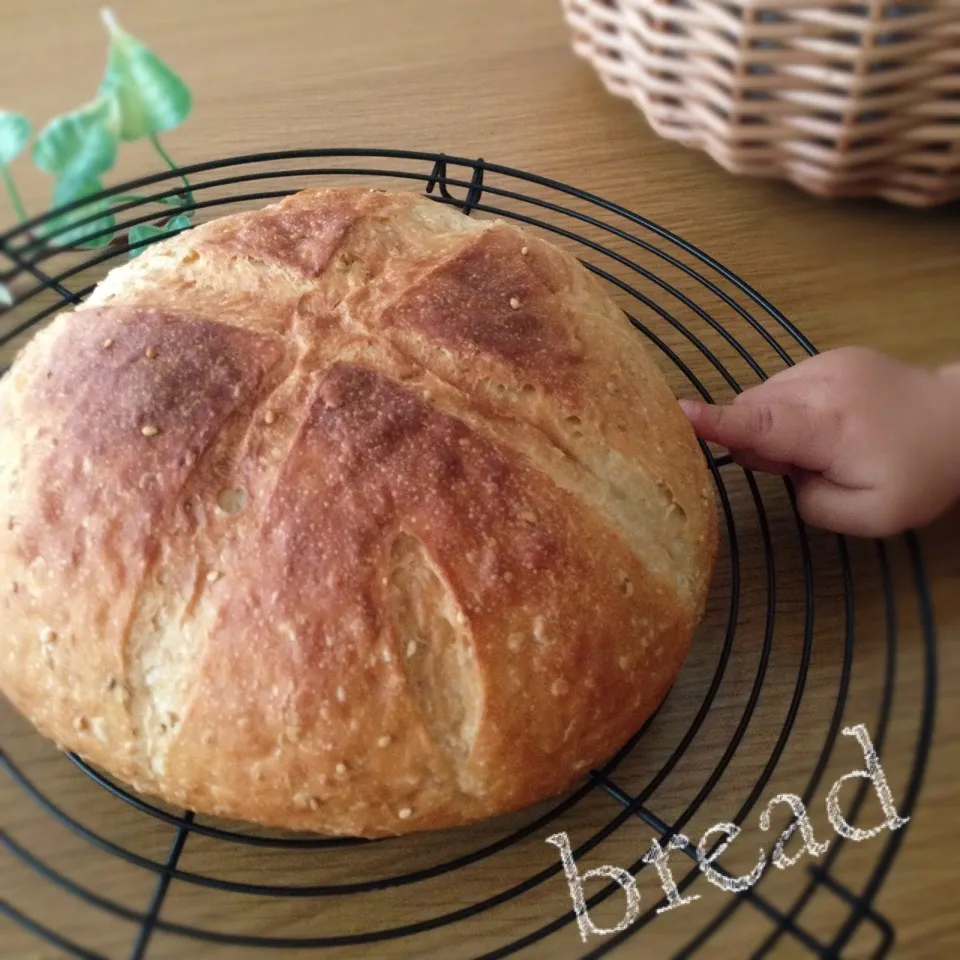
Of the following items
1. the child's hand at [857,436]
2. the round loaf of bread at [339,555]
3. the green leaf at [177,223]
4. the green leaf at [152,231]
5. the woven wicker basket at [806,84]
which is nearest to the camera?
the round loaf of bread at [339,555]

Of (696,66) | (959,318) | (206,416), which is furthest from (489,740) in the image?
(696,66)

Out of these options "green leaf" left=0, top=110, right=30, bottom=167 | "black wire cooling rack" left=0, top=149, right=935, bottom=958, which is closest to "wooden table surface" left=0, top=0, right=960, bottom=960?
"black wire cooling rack" left=0, top=149, right=935, bottom=958

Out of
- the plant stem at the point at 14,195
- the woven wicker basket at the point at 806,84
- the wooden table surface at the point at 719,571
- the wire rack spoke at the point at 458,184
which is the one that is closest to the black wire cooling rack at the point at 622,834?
the wooden table surface at the point at 719,571

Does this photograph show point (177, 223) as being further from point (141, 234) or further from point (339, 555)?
point (339, 555)

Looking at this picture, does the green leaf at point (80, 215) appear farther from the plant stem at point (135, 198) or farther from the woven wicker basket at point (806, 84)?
the woven wicker basket at point (806, 84)

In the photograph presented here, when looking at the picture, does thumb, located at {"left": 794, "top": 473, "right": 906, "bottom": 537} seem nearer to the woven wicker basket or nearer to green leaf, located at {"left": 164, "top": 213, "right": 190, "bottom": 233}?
the woven wicker basket
